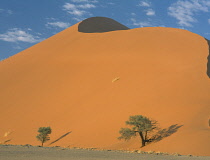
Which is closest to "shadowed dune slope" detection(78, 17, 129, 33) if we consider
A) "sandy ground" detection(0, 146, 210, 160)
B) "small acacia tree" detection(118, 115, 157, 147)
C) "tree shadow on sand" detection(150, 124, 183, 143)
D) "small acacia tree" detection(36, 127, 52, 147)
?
"small acacia tree" detection(36, 127, 52, 147)

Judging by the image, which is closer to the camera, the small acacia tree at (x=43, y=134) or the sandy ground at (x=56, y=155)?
the sandy ground at (x=56, y=155)

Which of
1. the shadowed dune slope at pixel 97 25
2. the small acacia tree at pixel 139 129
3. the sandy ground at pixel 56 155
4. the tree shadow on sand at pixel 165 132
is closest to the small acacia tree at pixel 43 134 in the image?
the small acacia tree at pixel 139 129

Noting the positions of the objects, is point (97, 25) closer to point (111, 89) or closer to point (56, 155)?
point (111, 89)

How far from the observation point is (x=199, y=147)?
13203 millimetres

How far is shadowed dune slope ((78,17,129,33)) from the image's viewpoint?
38406mm

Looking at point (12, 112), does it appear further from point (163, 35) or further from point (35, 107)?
point (163, 35)

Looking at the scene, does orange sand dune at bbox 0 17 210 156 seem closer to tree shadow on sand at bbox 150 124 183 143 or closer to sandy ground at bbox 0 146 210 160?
tree shadow on sand at bbox 150 124 183 143

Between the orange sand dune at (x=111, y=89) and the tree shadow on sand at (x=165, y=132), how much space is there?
0.21ft

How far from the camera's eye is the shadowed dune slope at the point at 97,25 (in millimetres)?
38406

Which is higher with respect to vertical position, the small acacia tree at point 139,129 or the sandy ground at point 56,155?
the small acacia tree at point 139,129

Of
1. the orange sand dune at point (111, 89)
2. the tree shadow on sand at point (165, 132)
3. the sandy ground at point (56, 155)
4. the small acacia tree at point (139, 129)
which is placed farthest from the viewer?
the orange sand dune at point (111, 89)

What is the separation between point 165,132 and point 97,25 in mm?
27748

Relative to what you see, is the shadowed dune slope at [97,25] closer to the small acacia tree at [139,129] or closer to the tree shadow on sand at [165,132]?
the small acacia tree at [139,129]

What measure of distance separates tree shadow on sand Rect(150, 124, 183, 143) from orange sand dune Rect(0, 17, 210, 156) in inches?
2.5
